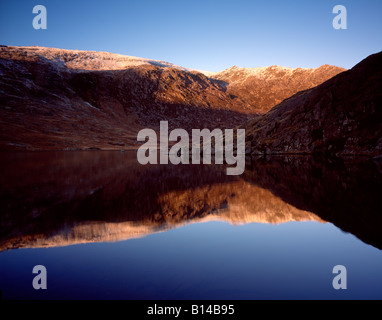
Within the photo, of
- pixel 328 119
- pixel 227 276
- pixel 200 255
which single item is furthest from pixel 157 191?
pixel 328 119

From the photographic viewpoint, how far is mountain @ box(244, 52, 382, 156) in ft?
204

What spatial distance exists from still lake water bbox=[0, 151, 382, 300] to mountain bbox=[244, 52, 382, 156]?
43218mm

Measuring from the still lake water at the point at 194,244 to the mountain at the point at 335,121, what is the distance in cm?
4322

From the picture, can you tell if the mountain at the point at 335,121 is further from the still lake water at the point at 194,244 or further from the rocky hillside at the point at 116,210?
the rocky hillside at the point at 116,210

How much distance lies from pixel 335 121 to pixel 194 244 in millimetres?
65623

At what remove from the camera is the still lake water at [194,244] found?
850cm

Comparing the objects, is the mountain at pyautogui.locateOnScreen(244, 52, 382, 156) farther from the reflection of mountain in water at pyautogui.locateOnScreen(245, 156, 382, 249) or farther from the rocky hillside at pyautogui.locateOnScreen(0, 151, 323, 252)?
the rocky hillside at pyautogui.locateOnScreen(0, 151, 323, 252)

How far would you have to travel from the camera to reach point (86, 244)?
1284cm

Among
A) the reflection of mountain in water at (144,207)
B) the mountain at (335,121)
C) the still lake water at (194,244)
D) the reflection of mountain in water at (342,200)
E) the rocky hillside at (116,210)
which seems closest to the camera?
the still lake water at (194,244)

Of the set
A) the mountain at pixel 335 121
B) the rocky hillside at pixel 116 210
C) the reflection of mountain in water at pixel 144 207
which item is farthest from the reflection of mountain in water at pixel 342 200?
the mountain at pixel 335 121

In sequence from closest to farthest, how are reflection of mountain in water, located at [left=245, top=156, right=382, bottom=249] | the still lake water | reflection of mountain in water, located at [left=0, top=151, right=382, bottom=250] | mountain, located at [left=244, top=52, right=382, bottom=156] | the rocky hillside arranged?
the still lake water
reflection of mountain in water, located at [left=245, top=156, right=382, bottom=249]
the rocky hillside
reflection of mountain in water, located at [left=0, top=151, right=382, bottom=250]
mountain, located at [left=244, top=52, right=382, bottom=156]

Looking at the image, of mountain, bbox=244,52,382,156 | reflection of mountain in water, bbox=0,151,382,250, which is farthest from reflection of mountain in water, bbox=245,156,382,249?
mountain, bbox=244,52,382,156
